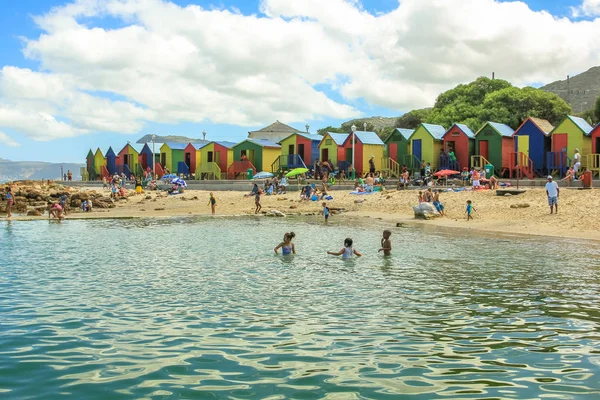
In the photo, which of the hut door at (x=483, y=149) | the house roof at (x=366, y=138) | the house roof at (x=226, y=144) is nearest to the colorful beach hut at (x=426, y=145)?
the hut door at (x=483, y=149)

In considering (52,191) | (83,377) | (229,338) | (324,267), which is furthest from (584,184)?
(52,191)

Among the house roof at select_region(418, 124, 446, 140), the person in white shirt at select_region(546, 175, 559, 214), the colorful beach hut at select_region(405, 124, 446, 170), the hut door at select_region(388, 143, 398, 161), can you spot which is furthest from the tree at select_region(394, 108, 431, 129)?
the person in white shirt at select_region(546, 175, 559, 214)

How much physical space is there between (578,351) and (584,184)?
24497 millimetres

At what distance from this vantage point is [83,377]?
245 inches

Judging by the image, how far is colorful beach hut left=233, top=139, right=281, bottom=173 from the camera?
5341 cm

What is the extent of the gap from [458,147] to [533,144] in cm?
565

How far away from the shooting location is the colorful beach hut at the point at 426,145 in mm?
42062

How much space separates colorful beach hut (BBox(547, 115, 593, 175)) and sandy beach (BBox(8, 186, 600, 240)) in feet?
23.4

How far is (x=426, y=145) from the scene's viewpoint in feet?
139

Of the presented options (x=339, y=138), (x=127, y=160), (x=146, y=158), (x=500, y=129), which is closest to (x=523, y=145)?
(x=500, y=129)

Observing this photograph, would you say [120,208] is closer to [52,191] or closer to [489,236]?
[52,191]

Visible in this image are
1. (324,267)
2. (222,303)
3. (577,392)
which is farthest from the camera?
(324,267)

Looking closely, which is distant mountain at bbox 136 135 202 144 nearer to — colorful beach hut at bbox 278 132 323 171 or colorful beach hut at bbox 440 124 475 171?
colorful beach hut at bbox 278 132 323 171

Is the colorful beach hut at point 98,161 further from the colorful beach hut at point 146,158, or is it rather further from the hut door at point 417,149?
the hut door at point 417,149
